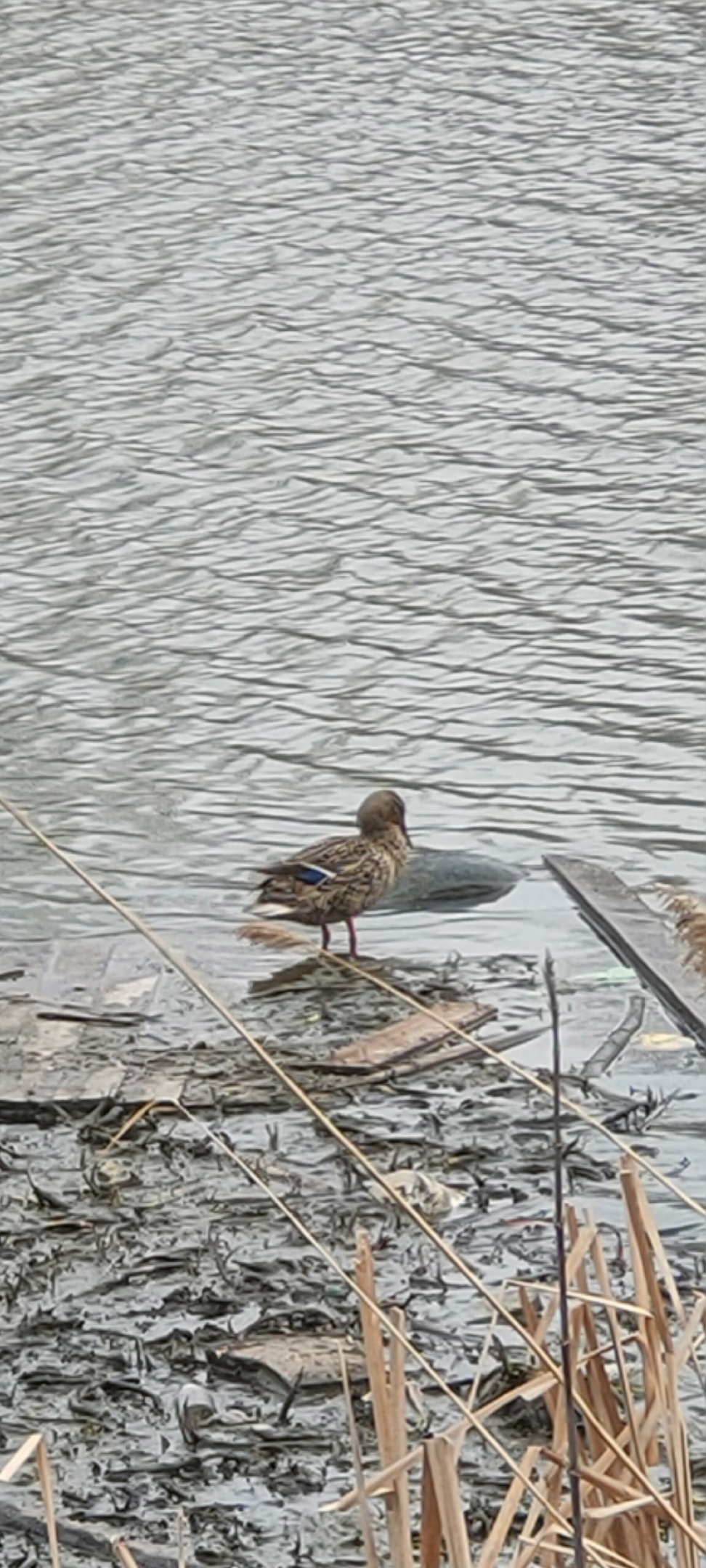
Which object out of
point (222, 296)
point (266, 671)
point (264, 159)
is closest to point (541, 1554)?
point (266, 671)

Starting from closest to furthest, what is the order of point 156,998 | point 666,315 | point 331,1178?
1. point 331,1178
2. point 156,998
3. point 666,315

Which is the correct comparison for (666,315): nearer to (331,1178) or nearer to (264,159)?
(264,159)

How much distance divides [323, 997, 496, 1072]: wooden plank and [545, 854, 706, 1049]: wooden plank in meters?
0.46

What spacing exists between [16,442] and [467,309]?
286 cm

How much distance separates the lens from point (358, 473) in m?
12.5

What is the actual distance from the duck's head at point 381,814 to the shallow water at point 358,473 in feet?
0.99

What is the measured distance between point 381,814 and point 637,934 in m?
0.90

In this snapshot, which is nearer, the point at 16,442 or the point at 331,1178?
the point at 331,1178

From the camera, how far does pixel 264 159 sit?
18344mm

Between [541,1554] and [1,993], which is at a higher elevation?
[541,1554]

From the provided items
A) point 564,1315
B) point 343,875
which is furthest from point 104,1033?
point 564,1315

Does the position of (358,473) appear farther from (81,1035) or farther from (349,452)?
(81,1035)

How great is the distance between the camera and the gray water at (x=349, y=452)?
9.15 metres

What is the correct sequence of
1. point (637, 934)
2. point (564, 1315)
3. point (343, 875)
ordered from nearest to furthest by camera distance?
point (564, 1315) → point (637, 934) → point (343, 875)
